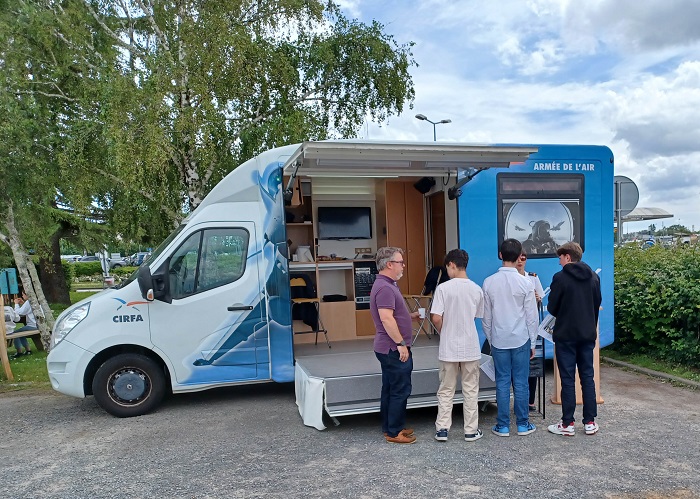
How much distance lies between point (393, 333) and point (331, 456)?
1.16 m

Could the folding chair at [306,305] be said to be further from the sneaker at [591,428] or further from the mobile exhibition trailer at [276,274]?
the sneaker at [591,428]

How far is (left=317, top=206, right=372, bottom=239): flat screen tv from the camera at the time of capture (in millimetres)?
8164

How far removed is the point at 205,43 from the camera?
34.5 ft

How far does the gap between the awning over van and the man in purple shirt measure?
3.45 feet

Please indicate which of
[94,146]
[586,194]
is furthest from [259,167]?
[94,146]

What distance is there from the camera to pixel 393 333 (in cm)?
422

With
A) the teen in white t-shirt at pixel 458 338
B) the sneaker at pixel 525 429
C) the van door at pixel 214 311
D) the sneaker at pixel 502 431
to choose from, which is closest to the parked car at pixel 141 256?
the van door at pixel 214 311

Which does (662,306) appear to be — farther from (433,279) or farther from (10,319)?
(10,319)

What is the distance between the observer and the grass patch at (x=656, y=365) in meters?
6.37

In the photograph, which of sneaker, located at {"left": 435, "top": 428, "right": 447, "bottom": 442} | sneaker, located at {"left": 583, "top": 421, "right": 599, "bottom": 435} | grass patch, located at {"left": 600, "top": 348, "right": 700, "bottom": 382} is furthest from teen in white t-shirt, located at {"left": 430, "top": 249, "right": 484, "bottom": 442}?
grass patch, located at {"left": 600, "top": 348, "right": 700, "bottom": 382}

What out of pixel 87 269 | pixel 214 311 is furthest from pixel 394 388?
pixel 87 269

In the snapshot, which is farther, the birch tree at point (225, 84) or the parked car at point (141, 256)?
the birch tree at point (225, 84)

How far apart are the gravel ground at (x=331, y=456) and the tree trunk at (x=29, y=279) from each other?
14.3 ft

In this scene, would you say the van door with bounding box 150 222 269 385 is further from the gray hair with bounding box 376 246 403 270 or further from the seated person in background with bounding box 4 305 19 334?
the seated person in background with bounding box 4 305 19 334
